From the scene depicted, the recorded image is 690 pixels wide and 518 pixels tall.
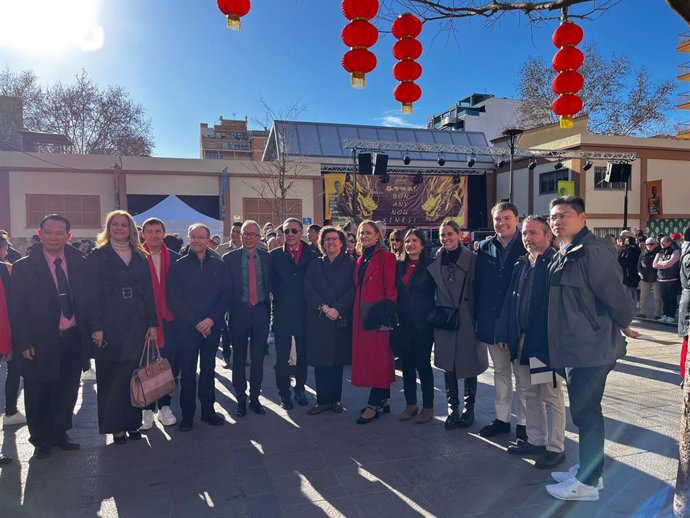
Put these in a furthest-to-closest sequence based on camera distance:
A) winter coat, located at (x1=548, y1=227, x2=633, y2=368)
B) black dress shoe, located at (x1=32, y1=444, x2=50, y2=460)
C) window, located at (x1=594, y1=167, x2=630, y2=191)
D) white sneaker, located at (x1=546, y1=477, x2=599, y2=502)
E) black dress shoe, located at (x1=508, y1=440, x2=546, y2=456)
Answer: window, located at (x1=594, y1=167, x2=630, y2=191) → black dress shoe, located at (x1=32, y1=444, x2=50, y2=460) → black dress shoe, located at (x1=508, y1=440, x2=546, y2=456) → white sneaker, located at (x1=546, y1=477, x2=599, y2=502) → winter coat, located at (x1=548, y1=227, x2=633, y2=368)

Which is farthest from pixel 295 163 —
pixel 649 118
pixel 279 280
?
pixel 649 118

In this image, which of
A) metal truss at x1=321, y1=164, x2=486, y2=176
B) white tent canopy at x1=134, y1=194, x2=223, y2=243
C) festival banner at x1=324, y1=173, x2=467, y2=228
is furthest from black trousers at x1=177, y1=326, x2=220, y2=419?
metal truss at x1=321, y1=164, x2=486, y2=176

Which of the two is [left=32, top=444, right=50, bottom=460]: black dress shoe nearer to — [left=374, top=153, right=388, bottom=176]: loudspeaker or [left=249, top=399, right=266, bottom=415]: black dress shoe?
[left=249, top=399, right=266, bottom=415]: black dress shoe

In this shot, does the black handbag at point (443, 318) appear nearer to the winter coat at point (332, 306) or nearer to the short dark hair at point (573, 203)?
the winter coat at point (332, 306)

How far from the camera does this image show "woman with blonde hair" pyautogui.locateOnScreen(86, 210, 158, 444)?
386cm

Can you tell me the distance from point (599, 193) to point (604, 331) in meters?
22.1

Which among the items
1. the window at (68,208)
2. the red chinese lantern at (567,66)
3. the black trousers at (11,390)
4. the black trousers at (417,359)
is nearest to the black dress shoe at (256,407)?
the black trousers at (417,359)

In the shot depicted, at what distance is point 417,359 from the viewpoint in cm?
430

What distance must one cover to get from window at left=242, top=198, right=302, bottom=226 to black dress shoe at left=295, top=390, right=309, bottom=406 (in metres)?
17.3

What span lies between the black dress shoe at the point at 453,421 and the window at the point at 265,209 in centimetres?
1830

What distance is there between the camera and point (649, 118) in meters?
30.8

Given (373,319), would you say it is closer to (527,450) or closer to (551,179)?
(527,450)

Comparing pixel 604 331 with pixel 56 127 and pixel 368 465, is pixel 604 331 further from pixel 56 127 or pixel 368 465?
pixel 56 127

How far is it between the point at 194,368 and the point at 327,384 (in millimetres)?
1278
